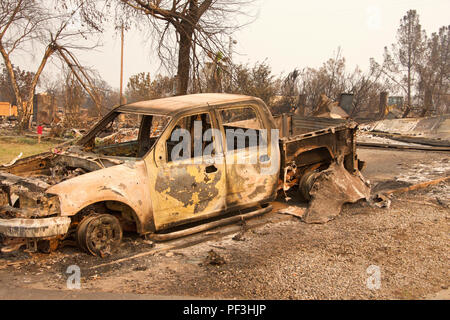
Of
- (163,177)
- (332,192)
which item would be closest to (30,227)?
(163,177)

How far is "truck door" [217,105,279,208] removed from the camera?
5578 millimetres

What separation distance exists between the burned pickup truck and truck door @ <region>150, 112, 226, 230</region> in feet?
0.04

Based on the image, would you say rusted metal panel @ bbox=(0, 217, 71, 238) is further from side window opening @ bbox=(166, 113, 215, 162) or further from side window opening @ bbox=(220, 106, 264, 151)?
side window opening @ bbox=(220, 106, 264, 151)

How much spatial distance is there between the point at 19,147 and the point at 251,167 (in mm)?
12383

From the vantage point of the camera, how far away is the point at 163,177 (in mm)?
4938

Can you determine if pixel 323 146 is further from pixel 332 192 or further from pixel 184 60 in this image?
pixel 184 60

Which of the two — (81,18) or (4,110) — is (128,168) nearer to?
(81,18)

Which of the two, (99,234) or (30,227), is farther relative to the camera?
(99,234)

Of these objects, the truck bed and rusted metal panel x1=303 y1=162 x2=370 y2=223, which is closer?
rusted metal panel x1=303 y1=162 x2=370 y2=223

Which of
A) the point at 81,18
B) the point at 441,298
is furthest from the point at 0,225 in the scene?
the point at 81,18

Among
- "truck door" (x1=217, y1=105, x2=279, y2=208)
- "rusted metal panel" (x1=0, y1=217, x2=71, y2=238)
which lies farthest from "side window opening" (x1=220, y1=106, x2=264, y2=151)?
"rusted metal panel" (x1=0, y1=217, x2=71, y2=238)

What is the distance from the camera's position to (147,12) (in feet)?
34.2

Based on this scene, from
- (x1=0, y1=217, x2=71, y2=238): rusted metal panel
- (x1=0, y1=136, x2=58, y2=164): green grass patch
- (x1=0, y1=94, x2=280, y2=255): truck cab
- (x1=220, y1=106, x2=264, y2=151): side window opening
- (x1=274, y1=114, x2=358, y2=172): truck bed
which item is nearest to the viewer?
(x1=0, y1=217, x2=71, y2=238): rusted metal panel

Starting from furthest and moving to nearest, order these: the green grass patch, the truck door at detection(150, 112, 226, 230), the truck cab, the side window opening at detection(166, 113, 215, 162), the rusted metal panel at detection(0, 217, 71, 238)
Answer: the green grass patch < the side window opening at detection(166, 113, 215, 162) < the truck door at detection(150, 112, 226, 230) < the truck cab < the rusted metal panel at detection(0, 217, 71, 238)
